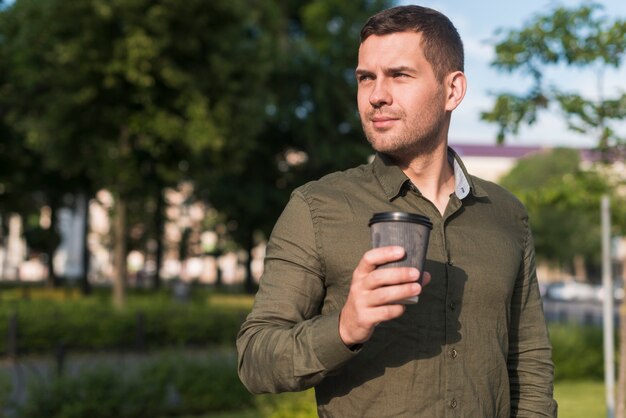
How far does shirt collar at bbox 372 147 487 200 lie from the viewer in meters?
2.24

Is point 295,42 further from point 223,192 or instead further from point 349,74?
point 223,192

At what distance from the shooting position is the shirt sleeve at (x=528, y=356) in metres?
2.35

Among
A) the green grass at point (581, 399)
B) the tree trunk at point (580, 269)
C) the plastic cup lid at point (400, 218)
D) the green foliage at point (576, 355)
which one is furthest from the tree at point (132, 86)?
the tree trunk at point (580, 269)

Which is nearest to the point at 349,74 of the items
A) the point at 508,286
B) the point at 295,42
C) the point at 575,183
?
the point at 295,42

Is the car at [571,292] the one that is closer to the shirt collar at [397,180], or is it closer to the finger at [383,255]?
the shirt collar at [397,180]

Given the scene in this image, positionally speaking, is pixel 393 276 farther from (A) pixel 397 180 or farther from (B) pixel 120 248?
(B) pixel 120 248

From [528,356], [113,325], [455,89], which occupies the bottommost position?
[113,325]

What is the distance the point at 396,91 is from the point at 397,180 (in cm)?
23

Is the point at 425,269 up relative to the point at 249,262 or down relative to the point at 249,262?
down

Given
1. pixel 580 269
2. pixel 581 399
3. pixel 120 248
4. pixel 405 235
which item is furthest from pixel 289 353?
pixel 580 269

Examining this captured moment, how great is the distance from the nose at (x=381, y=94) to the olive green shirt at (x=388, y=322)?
21 cm

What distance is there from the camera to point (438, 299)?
2.14 m

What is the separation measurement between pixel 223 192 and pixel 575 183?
78.4ft

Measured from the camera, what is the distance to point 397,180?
2.24 m
